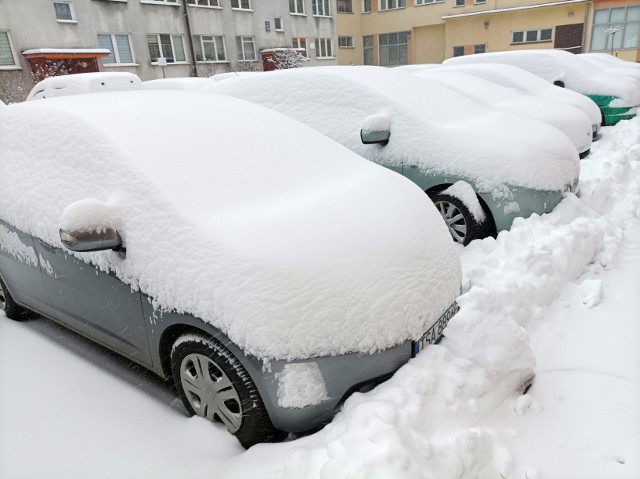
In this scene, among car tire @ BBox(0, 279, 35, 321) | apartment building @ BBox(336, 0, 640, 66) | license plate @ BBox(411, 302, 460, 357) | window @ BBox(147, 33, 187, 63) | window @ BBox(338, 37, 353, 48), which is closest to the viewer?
license plate @ BBox(411, 302, 460, 357)

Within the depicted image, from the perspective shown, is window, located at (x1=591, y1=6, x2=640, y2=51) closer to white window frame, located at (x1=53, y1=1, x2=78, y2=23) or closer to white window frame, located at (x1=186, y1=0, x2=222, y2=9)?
white window frame, located at (x1=186, y1=0, x2=222, y2=9)

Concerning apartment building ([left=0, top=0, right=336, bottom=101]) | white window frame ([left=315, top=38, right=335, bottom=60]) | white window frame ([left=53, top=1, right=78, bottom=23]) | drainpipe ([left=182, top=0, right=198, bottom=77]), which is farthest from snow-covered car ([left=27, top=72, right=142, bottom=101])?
white window frame ([left=315, top=38, right=335, bottom=60])

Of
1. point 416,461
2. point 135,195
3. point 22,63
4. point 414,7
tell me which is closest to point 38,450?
point 135,195

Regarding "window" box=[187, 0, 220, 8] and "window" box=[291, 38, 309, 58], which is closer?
→ "window" box=[187, 0, 220, 8]

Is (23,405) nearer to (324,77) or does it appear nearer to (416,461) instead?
(416,461)

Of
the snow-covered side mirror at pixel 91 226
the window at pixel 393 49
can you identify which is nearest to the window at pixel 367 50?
the window at pixel 393 49

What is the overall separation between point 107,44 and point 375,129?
2050 centimetres

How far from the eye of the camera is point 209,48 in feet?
81.8

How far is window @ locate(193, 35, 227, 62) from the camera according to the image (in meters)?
24.4

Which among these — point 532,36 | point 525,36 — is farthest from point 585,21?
point 525,36

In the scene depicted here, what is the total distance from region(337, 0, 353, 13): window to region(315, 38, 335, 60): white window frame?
11.0 feet

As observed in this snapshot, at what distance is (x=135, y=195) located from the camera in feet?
7.74

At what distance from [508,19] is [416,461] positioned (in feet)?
109

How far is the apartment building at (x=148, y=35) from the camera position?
714 inches
